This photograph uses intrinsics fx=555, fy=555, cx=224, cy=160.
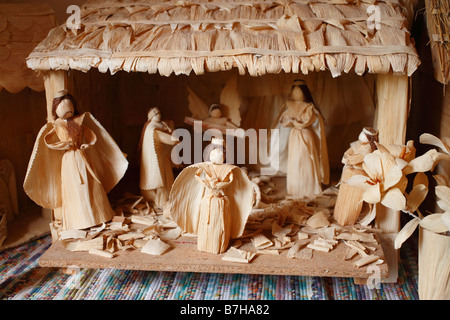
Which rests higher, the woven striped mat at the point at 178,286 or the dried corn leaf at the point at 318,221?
the dried corn leaf at the point at 318,221

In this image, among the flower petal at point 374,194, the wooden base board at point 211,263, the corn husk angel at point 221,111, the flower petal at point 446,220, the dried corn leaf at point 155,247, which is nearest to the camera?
the flower petal at point 446,220

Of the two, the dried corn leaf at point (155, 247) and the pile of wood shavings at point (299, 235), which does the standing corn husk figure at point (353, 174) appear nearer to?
the pile of wood shavings at point (299, 235)

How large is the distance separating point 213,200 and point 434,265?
43.3 inches

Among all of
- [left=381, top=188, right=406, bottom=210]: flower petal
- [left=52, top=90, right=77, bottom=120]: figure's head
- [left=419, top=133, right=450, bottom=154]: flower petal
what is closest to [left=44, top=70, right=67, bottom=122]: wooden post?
[left=52, top=90, right=77, bottom=120]: figure's head

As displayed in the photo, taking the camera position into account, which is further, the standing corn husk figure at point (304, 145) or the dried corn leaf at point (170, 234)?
the standing corn husk figure at point (304, 145)

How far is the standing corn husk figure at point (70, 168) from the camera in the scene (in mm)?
3047

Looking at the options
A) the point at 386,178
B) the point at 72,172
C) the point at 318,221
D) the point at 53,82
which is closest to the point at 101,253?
the point at 72,172

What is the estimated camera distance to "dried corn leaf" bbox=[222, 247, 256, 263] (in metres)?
2.84

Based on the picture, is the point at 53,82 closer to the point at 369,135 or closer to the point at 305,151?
the point at 305,151

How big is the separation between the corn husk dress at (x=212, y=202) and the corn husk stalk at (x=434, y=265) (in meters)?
0.89

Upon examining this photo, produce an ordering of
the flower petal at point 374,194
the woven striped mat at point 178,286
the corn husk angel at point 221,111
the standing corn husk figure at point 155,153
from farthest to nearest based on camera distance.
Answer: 1. the corn husk angel at point 221,111
2. the standing corn husk figure at point 155,153
3. the woven striped mat at point 178,286
4. the flower petal at point 374,194

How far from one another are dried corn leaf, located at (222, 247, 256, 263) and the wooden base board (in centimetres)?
2

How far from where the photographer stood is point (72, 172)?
311cm

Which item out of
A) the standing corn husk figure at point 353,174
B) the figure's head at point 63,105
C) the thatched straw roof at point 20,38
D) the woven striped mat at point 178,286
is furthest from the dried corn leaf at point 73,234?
the standing corn husk figure at point 353,174
